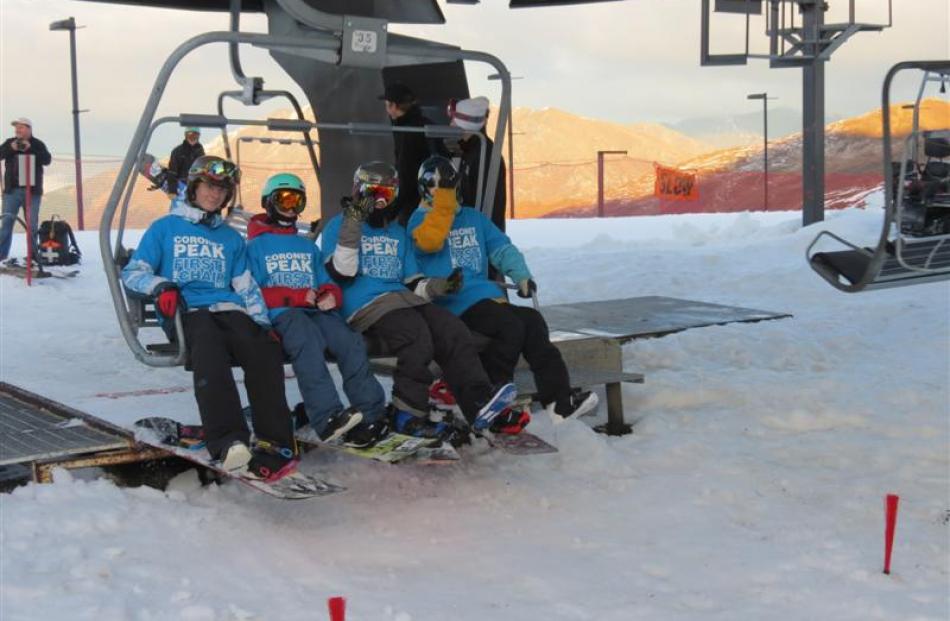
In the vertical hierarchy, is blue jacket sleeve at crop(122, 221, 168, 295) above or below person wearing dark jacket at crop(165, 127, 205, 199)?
below

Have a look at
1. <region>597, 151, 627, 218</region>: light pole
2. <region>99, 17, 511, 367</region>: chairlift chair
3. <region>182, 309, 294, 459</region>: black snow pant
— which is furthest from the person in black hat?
<region>597, 151, 627, 218</region>: light pole

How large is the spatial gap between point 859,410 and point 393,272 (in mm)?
2817

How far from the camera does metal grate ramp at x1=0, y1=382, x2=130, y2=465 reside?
5.10 m

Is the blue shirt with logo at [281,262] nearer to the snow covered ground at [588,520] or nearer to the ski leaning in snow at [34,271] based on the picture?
the snow covered ground at [588,520]

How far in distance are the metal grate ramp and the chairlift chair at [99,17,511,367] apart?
0.45 meters

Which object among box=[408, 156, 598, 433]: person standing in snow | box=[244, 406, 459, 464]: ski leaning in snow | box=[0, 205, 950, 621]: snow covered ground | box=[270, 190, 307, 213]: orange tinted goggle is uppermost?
box=[270, 190, 307, 213]: orange tinted goggle

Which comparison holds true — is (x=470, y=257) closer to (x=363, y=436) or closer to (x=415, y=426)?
(x=415, y=426)

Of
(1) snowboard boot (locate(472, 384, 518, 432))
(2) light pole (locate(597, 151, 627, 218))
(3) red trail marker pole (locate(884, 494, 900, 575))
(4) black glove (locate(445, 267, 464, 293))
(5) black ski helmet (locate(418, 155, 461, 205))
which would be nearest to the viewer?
(3) red trail marker pole (locate(884, 494, 900, 575))

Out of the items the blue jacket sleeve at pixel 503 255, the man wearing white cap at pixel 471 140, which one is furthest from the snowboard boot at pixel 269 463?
the man wearing white cap at pixel 471 140

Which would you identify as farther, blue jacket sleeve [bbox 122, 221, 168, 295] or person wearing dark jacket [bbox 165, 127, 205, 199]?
person wearing dark jacket [bbox 165, 127, 205, 199]

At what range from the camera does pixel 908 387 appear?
7254mm

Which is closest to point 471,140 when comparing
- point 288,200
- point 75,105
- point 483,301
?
point 483,301

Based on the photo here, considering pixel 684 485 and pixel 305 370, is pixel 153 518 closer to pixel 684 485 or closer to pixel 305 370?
pixel 305 370

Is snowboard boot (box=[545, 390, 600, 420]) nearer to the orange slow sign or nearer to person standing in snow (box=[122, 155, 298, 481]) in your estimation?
person standing in snow (box=[122, 155, 298, 481])
